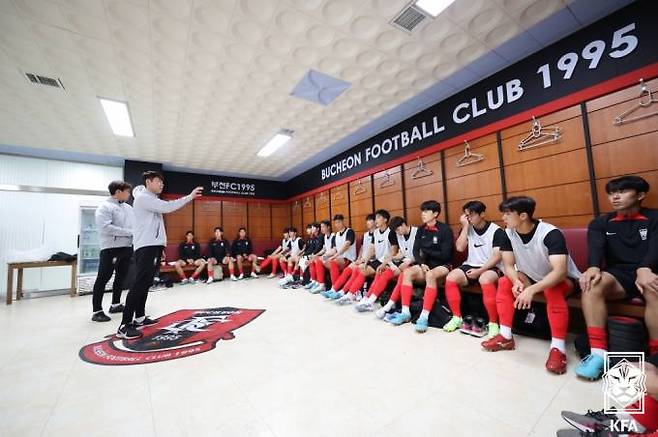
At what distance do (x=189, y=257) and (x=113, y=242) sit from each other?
401cm

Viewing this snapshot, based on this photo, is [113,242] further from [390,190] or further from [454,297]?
[390,190]

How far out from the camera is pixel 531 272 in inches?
87.3

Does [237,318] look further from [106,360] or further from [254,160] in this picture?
[254,160]

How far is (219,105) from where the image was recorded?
13.7 feet

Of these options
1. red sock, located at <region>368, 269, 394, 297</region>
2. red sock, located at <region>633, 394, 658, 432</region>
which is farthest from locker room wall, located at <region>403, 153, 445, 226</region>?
red sock, located at <region>633, 394, 658, 432</region>

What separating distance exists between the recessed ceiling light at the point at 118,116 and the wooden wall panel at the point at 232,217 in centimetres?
350

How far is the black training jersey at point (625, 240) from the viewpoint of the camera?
182cm

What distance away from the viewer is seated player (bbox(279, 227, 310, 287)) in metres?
5.91

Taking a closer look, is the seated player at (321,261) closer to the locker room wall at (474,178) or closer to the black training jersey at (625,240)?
the locker room wall at (474,178)

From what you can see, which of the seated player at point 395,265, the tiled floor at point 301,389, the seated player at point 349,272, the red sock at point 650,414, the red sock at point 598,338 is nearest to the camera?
the red sock at point 650,414

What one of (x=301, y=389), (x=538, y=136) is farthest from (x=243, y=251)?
(x=538, y=136)

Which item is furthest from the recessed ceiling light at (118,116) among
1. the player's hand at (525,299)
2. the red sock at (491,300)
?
the player's hand at (525,299)

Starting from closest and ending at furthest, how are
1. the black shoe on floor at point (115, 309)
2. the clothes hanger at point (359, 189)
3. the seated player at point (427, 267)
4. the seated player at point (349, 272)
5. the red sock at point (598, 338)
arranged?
1. the red sock at point (598, 338)
2. the seated player at point (427, 267)
3. the black shoe on floor at point (115, 309)
4. the seated player at point (349, 272)
5. the clothes hanger at point (359, 189)
